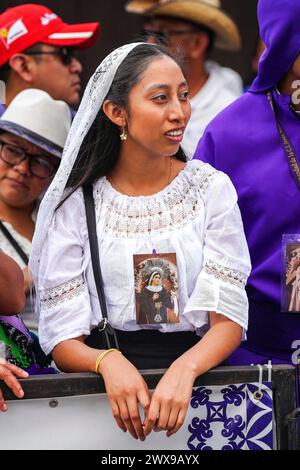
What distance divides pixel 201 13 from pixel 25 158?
7.72ft

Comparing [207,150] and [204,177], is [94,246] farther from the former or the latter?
[207,150]

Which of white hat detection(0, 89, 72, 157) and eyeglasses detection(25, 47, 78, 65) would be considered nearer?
white hat detection(0, 89, 72, 157)

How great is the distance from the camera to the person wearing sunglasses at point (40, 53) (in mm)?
5074

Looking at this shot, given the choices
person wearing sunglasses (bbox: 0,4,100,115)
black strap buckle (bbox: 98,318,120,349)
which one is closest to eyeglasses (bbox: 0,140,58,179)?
person wearing sunglasses (bbox: 0,4,100,115)

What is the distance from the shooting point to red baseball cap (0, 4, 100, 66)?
5109mm

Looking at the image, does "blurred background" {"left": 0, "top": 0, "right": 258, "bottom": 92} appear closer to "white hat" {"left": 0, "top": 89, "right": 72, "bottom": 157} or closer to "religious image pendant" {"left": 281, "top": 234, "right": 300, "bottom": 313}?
"white hat" {"left": 0, "top": 89, "right": 72, "bottom": 157}

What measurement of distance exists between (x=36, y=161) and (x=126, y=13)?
3.92 metres

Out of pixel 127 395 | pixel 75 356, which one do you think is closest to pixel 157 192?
pixel 75 356

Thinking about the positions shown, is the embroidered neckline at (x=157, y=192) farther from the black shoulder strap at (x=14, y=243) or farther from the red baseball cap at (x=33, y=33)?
the red baseball cap at (x=33, y=33)

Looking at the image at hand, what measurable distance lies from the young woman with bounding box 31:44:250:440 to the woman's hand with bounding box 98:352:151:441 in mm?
33

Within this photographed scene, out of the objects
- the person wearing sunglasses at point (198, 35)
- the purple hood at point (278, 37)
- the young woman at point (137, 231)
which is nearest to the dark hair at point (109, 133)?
the young woman at point (137, 231)

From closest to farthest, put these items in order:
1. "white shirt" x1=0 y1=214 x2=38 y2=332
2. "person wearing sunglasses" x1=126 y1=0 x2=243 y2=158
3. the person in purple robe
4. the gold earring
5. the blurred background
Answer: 1. the gold earring
2. the person in purple robe
3. "white shirt" x1=0 y1=214 x2=38 y2=332
4. "person wearing sunglasses" x1=126 y1=0 x2=243 y2=158
5. the blurred background

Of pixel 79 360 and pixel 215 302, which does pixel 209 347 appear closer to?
pixel 215 302

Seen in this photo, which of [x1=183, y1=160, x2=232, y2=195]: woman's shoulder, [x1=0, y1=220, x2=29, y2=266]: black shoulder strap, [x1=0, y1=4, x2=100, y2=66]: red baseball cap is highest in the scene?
[x1=0, y1=4, x2=100, y2=66]: red baseball cap
